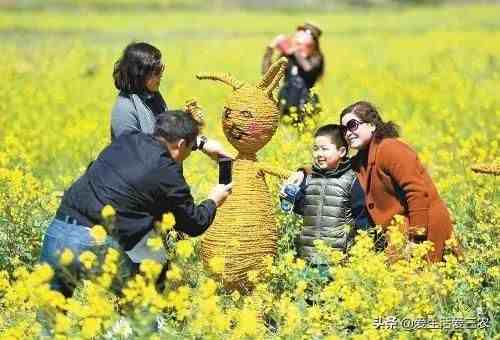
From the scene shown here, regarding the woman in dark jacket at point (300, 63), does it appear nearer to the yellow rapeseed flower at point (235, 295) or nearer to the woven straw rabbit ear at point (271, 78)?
the woven straw rabbit ear at point (271, 78)

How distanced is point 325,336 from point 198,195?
235 centimetres

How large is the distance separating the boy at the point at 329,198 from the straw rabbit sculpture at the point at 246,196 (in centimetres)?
17

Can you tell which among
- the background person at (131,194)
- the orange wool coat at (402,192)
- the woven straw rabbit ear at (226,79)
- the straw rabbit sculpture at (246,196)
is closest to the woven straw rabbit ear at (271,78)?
the straw rabbit sculpture at (246,196)

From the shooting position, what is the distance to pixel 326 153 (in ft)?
16.2

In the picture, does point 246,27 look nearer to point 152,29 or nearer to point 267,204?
point 152,29

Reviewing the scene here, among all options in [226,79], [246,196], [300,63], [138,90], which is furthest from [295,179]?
[300,63]

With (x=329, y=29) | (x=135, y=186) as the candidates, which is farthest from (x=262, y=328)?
(x=329, y=29)

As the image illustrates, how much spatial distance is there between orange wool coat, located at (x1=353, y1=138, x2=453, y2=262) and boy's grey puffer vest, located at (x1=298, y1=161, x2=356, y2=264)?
15 cm

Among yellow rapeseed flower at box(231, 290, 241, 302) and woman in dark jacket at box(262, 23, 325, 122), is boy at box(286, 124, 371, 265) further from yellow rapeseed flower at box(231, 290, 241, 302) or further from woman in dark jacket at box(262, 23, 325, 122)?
woman in dark jacket at box(262, 23, 325, 122)

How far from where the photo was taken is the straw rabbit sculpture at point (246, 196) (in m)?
4.76

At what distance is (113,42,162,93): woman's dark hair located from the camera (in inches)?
Result: 187

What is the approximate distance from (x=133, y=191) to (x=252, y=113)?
1.06m

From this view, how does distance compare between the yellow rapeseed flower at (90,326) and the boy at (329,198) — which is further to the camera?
the boy at (329,198)

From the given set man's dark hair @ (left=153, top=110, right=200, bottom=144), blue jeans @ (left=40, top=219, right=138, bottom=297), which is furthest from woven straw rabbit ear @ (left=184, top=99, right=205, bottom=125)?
blue jeans @ (left=40, top=219, right=138, bottom=297)
